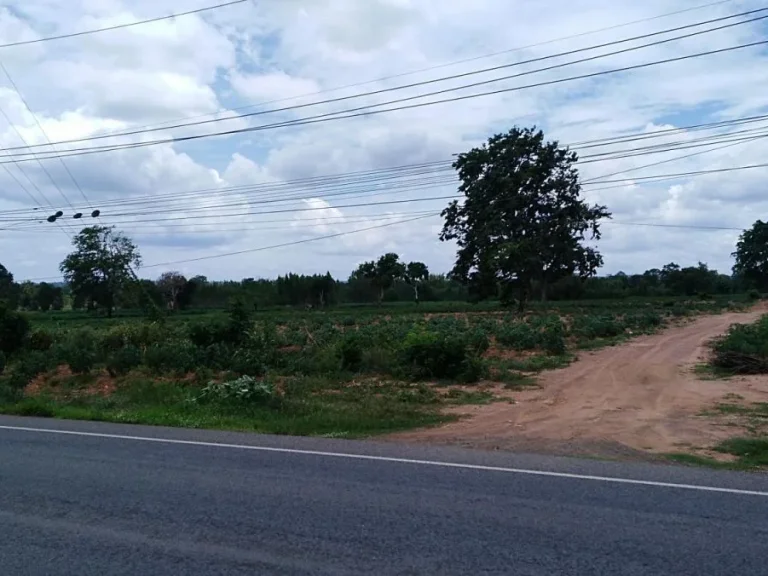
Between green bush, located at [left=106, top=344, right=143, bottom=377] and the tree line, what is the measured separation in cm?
384

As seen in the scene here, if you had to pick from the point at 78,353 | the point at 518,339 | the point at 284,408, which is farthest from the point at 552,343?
the point at 78,353

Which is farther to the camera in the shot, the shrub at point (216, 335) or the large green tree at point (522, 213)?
the large green tree at point (522, 213)

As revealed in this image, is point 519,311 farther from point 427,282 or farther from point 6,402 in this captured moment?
point 427,282

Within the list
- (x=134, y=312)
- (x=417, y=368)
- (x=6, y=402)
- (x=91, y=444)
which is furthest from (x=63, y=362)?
(x=134, y=312)

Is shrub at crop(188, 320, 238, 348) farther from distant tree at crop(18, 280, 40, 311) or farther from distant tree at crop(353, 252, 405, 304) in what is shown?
distant tree at crop(18, 280, 40, 311)

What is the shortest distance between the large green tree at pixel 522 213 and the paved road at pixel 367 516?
1616 inches

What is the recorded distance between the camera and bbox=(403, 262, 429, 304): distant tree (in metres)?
94.8

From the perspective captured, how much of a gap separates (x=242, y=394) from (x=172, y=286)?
66206 millimetres

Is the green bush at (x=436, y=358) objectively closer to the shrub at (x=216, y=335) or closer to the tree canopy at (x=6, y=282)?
the shrub at (x=216, y=335)

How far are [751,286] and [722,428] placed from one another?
95.2 m

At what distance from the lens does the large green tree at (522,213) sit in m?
50.7

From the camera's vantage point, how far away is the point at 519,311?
5103cm

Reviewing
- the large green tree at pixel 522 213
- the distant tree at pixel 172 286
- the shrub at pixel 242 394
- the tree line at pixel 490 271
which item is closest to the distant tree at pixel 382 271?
the tree line at pixel 490 271

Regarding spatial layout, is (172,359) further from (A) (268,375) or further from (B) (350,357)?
(B) (350,357)
